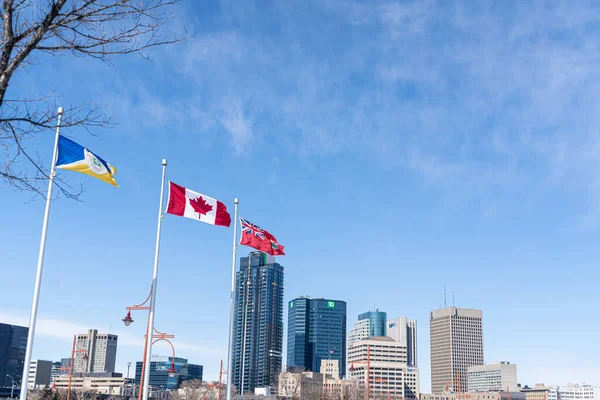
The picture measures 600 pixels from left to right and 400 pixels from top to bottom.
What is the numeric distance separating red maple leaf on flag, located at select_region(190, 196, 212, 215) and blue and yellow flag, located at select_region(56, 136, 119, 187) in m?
6.34

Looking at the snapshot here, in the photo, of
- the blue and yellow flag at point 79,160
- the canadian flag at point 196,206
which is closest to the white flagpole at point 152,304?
the canadian flag at point 196,206

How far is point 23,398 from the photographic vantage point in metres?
21.2

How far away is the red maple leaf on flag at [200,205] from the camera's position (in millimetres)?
31375

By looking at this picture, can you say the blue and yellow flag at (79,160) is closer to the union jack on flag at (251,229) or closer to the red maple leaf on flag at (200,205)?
the red maple leaf on flag at (200,205)

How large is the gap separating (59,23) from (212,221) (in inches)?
871

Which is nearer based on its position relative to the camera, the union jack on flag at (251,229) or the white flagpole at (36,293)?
the white flagpole at (36,293)

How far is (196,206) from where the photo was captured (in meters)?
31.5

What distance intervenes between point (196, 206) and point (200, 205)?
0.75ft

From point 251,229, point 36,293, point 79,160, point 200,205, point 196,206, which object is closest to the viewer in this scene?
point 36,293

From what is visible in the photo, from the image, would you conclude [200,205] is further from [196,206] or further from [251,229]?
[251,229]

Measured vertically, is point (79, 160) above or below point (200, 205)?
below

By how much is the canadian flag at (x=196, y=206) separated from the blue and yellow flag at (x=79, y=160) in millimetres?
5313

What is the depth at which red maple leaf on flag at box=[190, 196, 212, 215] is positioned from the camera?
3138 centimetres

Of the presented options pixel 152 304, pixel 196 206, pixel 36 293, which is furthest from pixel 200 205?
pixel 36 293
